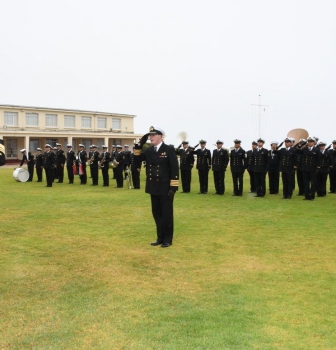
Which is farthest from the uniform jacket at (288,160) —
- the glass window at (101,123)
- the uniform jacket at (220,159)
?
the glass window at (101,123)

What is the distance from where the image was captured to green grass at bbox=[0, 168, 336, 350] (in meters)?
3.88

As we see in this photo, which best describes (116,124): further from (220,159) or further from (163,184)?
(163,184)

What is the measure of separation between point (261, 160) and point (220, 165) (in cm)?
160

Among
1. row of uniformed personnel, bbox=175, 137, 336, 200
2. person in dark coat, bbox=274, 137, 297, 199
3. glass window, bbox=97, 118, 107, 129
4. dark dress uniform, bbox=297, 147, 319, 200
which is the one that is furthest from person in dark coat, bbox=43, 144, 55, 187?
glass window, bbox=97, 118, 107, 129

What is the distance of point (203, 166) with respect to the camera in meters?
16.3

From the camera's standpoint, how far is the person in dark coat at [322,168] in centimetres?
1486

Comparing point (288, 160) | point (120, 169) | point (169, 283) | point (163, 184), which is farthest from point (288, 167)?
point (169, 283)

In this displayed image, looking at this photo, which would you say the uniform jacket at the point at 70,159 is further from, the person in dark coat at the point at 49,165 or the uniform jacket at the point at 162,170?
the uniform jacket at the point at 162,170

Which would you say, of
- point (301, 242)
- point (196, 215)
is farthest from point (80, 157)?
point (301, 242)

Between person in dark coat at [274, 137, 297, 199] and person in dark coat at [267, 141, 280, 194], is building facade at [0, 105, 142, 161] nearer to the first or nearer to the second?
person in dark coat at [267, 141, 280, 194]

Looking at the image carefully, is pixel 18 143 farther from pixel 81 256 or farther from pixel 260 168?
pixel 81 256

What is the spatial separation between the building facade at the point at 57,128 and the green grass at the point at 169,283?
125 ft

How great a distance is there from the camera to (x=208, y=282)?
5.42 metres

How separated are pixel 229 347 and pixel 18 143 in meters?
47.7
